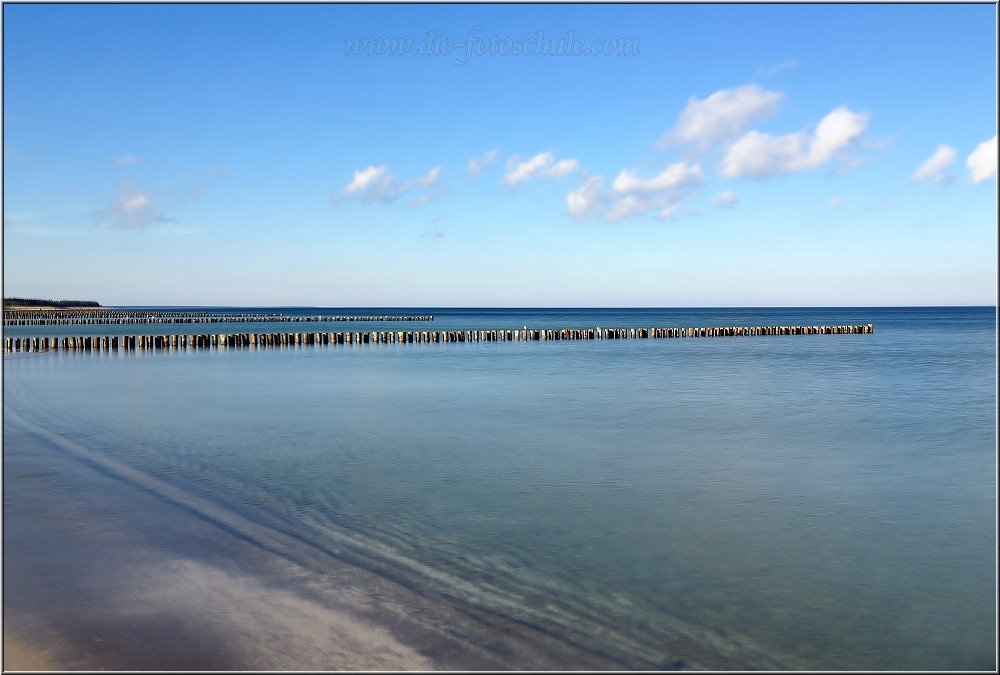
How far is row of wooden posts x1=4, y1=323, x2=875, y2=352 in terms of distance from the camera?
43156 millimetres

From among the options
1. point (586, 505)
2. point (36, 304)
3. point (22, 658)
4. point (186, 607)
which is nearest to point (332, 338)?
point (586, 505)

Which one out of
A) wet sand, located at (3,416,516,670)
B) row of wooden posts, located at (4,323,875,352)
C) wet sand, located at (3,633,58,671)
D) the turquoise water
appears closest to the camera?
wet sand, located at (3,633,58,671)

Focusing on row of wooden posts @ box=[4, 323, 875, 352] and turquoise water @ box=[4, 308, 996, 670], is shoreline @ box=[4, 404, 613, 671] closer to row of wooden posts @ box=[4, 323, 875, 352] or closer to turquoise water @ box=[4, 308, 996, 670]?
turquoise water @ box=[4, 308, 996, 670]

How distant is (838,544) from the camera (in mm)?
8961

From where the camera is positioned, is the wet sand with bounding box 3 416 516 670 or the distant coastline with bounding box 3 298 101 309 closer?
the wet sand with bounding box 3 416 516 670

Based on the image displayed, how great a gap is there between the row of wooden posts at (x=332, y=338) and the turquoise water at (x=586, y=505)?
19.4 meters

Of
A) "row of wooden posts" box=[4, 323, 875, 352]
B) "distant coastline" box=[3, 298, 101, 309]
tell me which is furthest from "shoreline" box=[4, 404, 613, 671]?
"distant coastline" box=[3, 298, 101, 309]

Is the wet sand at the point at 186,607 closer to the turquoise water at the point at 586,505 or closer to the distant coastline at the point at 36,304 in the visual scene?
the turquoise water at the point at 586,505

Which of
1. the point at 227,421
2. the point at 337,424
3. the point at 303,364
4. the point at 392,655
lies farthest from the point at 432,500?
the point at 303,364

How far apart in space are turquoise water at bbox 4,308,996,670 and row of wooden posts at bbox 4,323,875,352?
1939 cm

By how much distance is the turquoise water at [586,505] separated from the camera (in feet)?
21.7

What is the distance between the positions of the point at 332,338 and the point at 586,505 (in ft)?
140

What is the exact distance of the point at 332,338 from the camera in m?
51.0

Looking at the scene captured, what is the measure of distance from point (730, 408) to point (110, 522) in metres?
16.2
